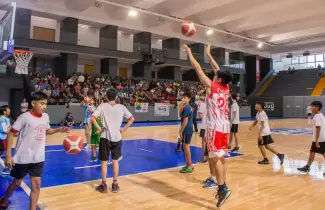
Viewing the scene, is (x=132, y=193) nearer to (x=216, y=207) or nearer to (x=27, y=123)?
(x=216, y=207)

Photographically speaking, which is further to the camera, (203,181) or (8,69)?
(8,69)

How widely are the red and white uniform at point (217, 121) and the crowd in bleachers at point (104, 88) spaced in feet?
40.1

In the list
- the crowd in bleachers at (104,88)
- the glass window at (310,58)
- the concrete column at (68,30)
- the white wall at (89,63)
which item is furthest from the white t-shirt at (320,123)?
the glass window at (310,58)

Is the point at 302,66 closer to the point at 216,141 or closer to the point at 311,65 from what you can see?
the point at 311,65

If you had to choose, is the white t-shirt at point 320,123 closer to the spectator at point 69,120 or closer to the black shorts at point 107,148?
the black shorts at point 107,148

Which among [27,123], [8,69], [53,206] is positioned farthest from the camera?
[8,69]

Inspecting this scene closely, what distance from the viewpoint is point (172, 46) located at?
25656mm

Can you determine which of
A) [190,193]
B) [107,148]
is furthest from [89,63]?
[190,193]

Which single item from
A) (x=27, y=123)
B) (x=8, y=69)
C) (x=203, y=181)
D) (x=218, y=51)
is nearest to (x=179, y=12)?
(x=218, y=51)

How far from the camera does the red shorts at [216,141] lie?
369cm

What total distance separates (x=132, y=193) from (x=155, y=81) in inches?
746

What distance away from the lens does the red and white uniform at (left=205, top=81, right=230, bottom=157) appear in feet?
12.1

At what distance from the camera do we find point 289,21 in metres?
23.4

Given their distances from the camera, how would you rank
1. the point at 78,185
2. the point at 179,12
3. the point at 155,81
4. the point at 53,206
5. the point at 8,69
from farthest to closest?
1. the point at 155,81
2. the point at 179,12
3. the point at 8,69
4. the point at 78,185
5. the point at 53,206
